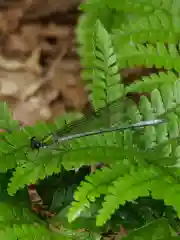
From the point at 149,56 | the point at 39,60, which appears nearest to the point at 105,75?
the point at 149,56

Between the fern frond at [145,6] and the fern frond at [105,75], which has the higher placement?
the fern frond at [145,6]

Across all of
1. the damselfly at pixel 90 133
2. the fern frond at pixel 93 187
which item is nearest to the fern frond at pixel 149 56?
the damselfly at pixel 90 133

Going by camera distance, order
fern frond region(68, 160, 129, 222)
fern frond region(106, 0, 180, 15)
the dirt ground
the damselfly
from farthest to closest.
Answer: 1. the dirt ground
2. fern frond region(106, 0, 180, 15)
3. the damselfly
4. fern frond region(68, 160, 129, 222)

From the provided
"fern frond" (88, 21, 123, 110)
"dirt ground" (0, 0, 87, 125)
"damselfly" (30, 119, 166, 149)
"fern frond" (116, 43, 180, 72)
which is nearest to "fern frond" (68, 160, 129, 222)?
"damselfly" (30, 119, 166, 149)

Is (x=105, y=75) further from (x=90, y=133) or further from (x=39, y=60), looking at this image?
(x=39, y=60)

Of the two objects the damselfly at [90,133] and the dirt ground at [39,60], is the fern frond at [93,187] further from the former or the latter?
the dirt ground at [39,60]

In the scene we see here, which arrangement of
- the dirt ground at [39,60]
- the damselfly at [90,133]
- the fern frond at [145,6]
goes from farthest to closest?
the dirt ground at [39,60] < the fern frond at [145,6] < the damselfly at [90,133]

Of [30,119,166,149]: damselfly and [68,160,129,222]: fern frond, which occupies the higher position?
[30,119,166,149]: damselfly

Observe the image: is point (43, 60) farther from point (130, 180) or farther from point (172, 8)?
point (130, 180)

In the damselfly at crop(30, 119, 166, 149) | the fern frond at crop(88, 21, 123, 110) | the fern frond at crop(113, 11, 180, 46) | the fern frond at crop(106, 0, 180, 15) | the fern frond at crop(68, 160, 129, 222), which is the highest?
the fern frond at crop(106, 0, 180, 15)

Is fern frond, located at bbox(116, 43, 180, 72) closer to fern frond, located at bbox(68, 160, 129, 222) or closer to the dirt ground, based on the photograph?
fern frond, located at bbox(68, 160, 129, 222)
